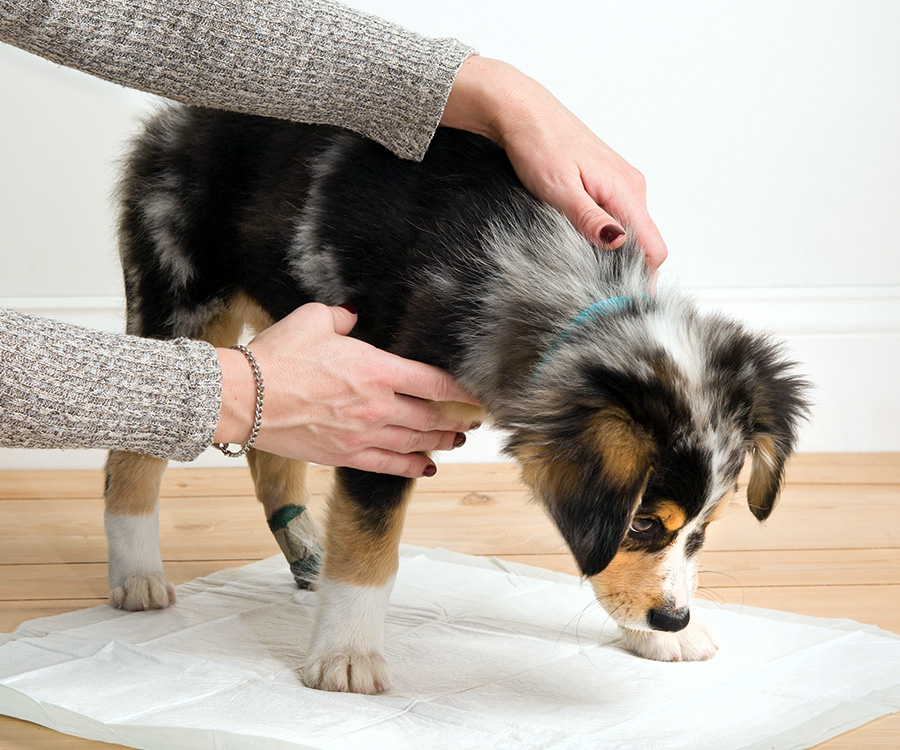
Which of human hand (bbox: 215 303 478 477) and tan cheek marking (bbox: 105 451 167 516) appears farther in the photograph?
tan cheek marking (bbox: 105 451 167 516)

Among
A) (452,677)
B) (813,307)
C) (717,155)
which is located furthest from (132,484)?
(813,307)

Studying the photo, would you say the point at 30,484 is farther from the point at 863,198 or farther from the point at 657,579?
the point at 863,198

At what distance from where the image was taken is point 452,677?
5.20 feet

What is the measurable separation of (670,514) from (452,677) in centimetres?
49

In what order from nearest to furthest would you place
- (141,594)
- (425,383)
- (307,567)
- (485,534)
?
(425,383) < (141,594) < (307,567) < (485,534)

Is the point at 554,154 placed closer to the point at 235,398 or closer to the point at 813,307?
the point at 235,398

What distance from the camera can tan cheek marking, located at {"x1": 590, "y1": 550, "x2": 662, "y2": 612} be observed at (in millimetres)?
1399

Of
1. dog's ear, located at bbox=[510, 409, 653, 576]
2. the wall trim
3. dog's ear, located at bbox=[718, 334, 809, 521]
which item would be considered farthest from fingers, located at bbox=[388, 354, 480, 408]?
the wall trim

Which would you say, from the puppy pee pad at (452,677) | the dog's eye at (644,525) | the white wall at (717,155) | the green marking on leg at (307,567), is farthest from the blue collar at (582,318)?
the white wall at (717,155)

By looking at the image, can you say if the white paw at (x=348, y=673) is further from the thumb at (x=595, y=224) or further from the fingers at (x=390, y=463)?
the thumb at (x=595, y=224)

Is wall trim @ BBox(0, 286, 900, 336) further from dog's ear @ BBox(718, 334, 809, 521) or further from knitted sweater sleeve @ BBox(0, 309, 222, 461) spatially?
A: knitted sweater sleeve @ BBox(0, 309, 222, 461)

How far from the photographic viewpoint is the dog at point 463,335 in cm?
130

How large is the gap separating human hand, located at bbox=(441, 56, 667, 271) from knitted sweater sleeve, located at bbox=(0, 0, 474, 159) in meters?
0.07

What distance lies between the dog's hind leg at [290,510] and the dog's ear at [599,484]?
2.73 ft
